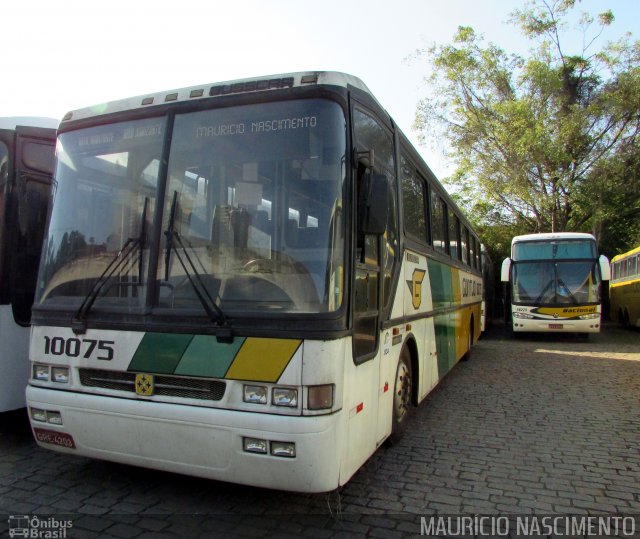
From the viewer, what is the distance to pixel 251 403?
3.39 metres

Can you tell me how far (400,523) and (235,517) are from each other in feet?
3.78

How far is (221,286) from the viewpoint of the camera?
3582 mm

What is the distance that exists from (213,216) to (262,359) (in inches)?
43.3

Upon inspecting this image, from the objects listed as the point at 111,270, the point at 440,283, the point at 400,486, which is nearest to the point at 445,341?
the point at 440,283

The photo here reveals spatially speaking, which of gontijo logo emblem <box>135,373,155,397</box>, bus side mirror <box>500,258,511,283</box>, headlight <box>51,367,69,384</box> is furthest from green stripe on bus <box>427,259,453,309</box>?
bus side mirror <box>500,258,511,283</box>

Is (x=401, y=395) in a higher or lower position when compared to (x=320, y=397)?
lower

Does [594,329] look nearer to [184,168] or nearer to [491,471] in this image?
[491,471]

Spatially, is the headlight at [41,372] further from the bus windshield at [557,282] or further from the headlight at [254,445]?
the bus windshield at [557,282]

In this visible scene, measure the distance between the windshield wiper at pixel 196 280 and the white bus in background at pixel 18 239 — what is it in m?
2.33

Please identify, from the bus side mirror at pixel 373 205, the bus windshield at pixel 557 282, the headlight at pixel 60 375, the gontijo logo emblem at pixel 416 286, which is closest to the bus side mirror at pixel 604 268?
the bus windshield at pixel 557 282

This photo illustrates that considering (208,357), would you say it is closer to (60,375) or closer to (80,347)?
(80,347)

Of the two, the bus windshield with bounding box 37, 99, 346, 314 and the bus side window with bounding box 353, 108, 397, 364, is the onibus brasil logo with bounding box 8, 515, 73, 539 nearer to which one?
the bus windshield with bounding box 37, 99, 346, 314

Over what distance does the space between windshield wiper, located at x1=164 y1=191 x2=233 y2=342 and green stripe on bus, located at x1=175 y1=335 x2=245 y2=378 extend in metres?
0.06

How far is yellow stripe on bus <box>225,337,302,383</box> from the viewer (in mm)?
3342
